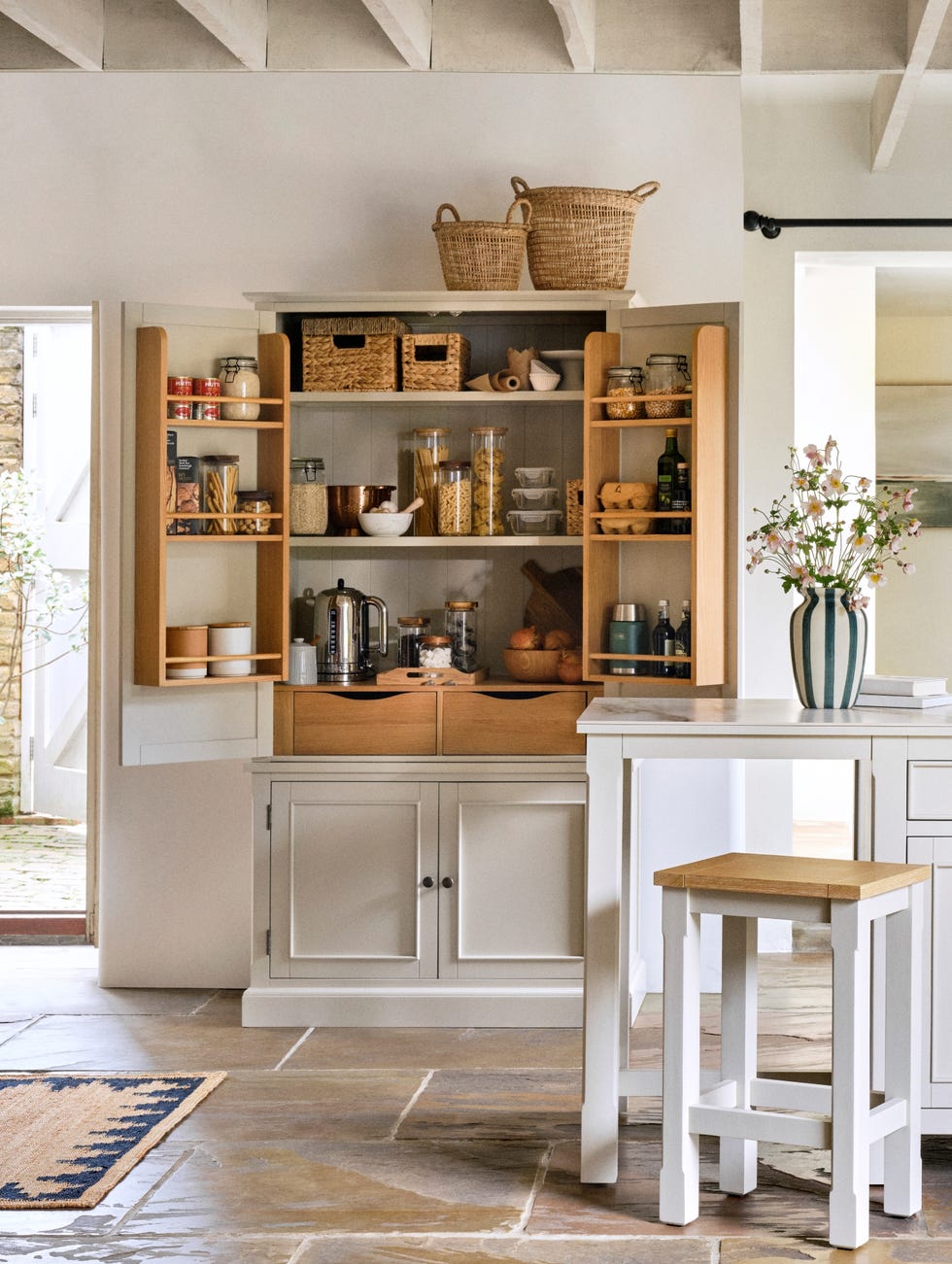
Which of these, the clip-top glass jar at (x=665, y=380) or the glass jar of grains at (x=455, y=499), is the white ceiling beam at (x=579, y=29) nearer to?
the clip-top glass jar at (x=665, y=380)

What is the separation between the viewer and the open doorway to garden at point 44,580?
6.71 metres

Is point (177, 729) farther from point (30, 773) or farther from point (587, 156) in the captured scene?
point (30, 773)

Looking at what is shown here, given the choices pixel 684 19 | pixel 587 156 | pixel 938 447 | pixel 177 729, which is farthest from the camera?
pixel 938 447

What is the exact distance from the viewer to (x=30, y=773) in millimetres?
6871

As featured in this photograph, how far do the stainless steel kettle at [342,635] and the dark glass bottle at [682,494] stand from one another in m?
1.01

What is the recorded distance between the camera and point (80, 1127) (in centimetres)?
328

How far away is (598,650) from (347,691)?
0.77 m

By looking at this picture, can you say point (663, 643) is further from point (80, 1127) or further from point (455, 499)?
point (80, 1127)

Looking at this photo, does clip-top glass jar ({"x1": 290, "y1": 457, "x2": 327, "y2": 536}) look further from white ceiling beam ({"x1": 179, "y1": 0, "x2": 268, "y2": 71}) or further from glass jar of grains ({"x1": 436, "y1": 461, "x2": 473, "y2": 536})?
white ceiling beam ({"x1": 179, "y1": 0, "x2": 268, "y2": 71})

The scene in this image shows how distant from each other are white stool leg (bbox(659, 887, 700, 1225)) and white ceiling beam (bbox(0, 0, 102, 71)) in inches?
105

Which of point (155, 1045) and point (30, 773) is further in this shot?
point (30, 773)

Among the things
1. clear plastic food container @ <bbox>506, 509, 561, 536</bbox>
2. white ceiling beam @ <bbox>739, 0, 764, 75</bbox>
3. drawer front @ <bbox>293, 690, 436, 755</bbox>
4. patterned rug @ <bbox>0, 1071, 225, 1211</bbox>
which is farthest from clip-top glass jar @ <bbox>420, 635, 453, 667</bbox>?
white ceiling beam @ <bbox>739, 0, 764, 75</bbox>

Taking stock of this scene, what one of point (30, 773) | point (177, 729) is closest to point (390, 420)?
point (177, 729)

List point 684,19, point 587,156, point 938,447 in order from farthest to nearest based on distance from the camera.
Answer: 1. point 938,447
2. point 587,156
3. point 684,19
